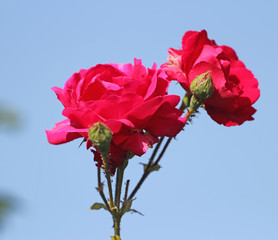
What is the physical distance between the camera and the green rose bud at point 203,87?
161cm

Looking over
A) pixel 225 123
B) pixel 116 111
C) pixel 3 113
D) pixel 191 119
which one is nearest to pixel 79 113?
pixel 116 111

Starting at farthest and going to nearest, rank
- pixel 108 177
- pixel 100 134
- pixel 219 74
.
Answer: pixel 219 74, pixel 108 177, pixel 100 134

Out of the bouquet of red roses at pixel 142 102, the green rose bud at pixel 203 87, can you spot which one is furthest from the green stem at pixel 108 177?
the green rose bud at pixel 203 87

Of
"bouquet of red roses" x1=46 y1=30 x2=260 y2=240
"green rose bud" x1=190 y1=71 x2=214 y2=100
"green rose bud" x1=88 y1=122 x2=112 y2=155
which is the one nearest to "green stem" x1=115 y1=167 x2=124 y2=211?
"bouquet of red roses" x1=46 y1=30 x2=260 y2=240

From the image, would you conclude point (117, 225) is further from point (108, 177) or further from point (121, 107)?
point (121, 107)

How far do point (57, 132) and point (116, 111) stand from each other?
0.21 metres

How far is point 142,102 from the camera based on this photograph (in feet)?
4.86

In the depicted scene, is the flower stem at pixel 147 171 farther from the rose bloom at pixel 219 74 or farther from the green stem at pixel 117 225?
the rose bloom at pixel 219 74

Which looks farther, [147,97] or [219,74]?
[219,74]

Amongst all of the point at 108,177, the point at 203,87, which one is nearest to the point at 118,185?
the point at 108,177

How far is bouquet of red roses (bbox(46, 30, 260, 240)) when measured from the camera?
1.46 metres

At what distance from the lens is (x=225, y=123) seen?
5.64 ft

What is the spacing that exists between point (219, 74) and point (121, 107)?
1.17 feet

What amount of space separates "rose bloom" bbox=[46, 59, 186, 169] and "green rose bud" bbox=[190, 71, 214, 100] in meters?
0.11
